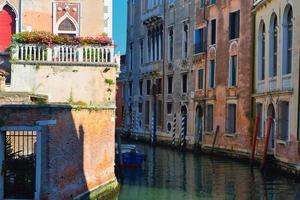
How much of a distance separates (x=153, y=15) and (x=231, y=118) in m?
9.67

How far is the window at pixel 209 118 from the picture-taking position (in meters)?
23.9

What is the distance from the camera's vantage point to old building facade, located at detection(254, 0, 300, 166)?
16.2 m

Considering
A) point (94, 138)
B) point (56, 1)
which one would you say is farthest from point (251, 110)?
point (94, 138)

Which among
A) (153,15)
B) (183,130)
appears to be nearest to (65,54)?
(183,130)

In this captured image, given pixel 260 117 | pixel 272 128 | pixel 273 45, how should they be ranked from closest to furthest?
pixel 272 128, pixel 273 45, pixel 260 117

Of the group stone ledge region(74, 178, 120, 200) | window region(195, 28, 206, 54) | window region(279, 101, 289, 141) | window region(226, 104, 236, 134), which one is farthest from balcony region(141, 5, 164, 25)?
stone ledge region(74, 178, 120, 200)

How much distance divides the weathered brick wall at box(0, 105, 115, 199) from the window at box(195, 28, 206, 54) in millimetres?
13058

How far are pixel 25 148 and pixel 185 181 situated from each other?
5.77m

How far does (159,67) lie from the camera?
2955cm

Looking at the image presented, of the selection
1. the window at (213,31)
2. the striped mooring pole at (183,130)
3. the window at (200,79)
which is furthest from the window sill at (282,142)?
the striped mooring pole at (183,130)

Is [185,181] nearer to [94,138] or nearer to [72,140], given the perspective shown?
[94,138]

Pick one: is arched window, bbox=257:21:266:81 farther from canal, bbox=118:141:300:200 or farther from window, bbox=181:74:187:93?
window, bbox=181:74:187:93

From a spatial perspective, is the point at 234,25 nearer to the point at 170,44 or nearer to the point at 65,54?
the point at 170,44

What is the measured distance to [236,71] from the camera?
71.6ft
